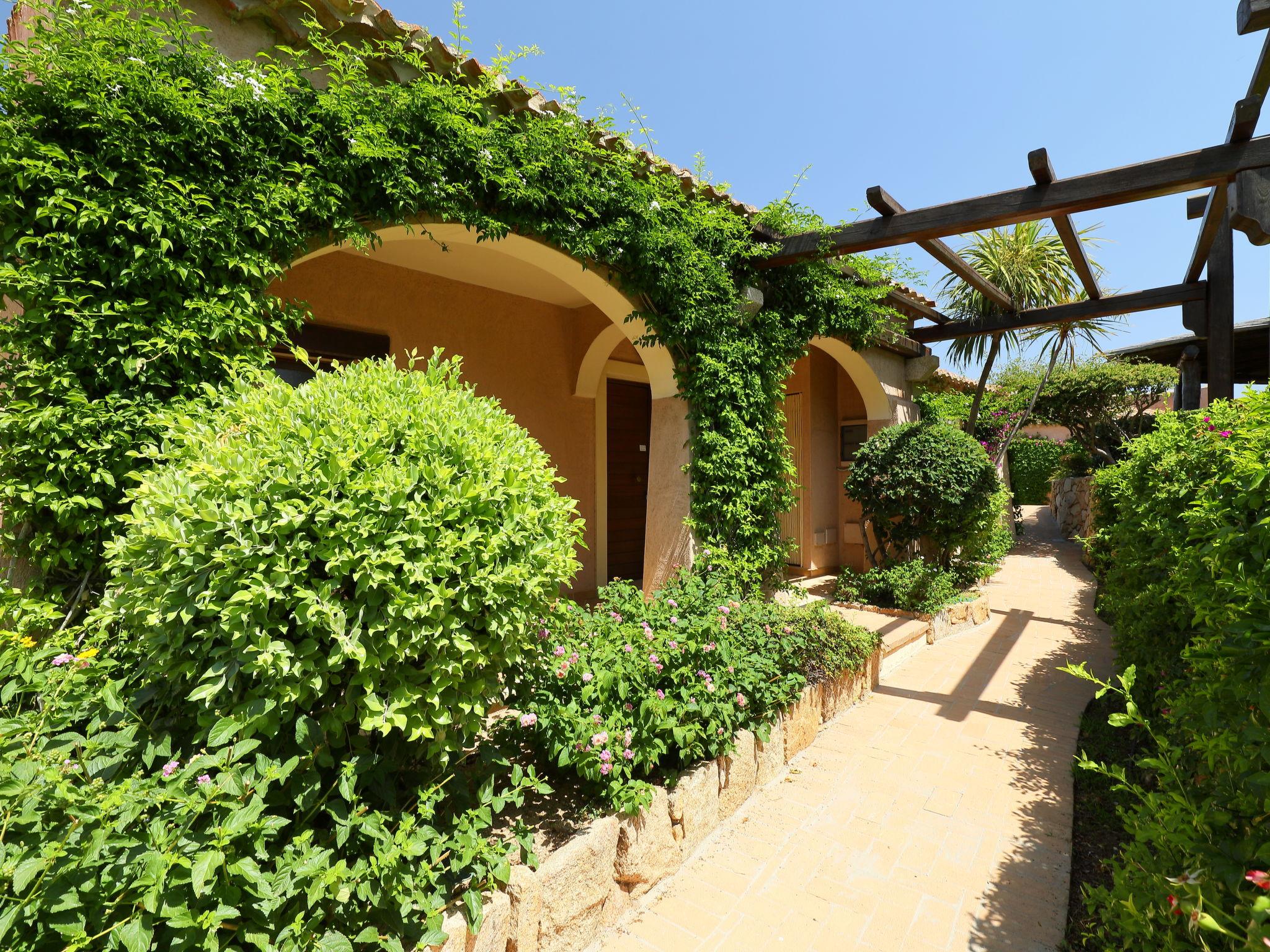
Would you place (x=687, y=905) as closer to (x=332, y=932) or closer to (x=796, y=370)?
(x=332, y=932)

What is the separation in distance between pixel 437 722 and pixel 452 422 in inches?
41.2

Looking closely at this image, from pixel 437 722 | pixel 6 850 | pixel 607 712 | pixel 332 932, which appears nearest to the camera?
pixel 6 850

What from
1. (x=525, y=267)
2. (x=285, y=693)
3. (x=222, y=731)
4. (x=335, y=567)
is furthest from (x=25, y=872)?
(x=525, y=267)

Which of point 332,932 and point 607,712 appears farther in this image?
point 607,712

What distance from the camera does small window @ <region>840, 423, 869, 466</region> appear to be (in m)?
8.76

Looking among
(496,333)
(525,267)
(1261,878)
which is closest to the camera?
(1261,878)

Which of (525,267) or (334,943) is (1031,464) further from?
(334,943)

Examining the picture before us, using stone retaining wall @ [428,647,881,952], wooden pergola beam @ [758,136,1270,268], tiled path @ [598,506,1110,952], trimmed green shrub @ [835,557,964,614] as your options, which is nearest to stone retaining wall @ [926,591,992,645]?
trimmed green shrub @ [835,557,964,614]

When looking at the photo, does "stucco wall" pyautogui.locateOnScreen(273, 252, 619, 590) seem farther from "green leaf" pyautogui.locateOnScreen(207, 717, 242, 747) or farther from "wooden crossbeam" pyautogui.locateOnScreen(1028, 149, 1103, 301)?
"wooden crossbeam" pyautogui.locateOnScreen(1028, 149, 1103, 301)

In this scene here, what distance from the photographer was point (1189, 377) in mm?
7320

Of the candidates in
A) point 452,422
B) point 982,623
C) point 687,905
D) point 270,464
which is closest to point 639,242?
point 452,422

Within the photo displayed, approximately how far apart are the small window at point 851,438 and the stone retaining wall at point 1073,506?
4.70 meters

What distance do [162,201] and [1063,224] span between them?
574 cm

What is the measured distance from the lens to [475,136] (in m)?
3.47
